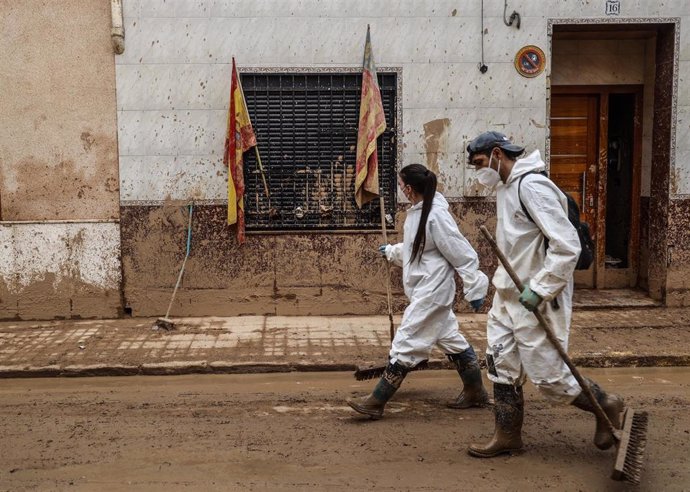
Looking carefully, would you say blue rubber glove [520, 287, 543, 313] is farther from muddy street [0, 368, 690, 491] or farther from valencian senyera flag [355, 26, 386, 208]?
valencian senyera flag [355, 26, 386, 208]

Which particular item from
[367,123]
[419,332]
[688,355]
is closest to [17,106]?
[367,123]

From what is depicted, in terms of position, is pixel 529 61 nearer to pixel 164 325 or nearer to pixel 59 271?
pixel 164 325

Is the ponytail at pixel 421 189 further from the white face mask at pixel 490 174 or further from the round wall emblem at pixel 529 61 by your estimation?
the round wall emblem at pixel 529 61

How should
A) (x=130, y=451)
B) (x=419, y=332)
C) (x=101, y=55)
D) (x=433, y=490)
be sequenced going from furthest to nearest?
(x=101, y=55) → (x=419, y=332) → (x=130, y=451) → (x=433, y=490)

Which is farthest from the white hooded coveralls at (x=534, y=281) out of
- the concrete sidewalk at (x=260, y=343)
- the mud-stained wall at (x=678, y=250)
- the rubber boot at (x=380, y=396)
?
the mud-stained wall at (x=678, y=250)

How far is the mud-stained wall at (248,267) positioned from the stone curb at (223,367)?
77.3 inches

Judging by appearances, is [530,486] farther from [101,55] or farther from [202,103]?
[101,55]

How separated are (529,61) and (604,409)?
205 inches

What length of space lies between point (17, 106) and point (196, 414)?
4.79m

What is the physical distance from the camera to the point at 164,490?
418 centimetres

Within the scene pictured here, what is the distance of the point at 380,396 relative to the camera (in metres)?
5.32

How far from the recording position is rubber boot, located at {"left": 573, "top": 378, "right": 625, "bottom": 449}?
446 cm

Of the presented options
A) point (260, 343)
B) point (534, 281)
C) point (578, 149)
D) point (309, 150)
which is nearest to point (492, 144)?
point (534, 281)

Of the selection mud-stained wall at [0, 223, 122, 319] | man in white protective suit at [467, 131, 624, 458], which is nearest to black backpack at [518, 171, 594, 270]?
man in white protective suit at [467, 131, 624, 458]
